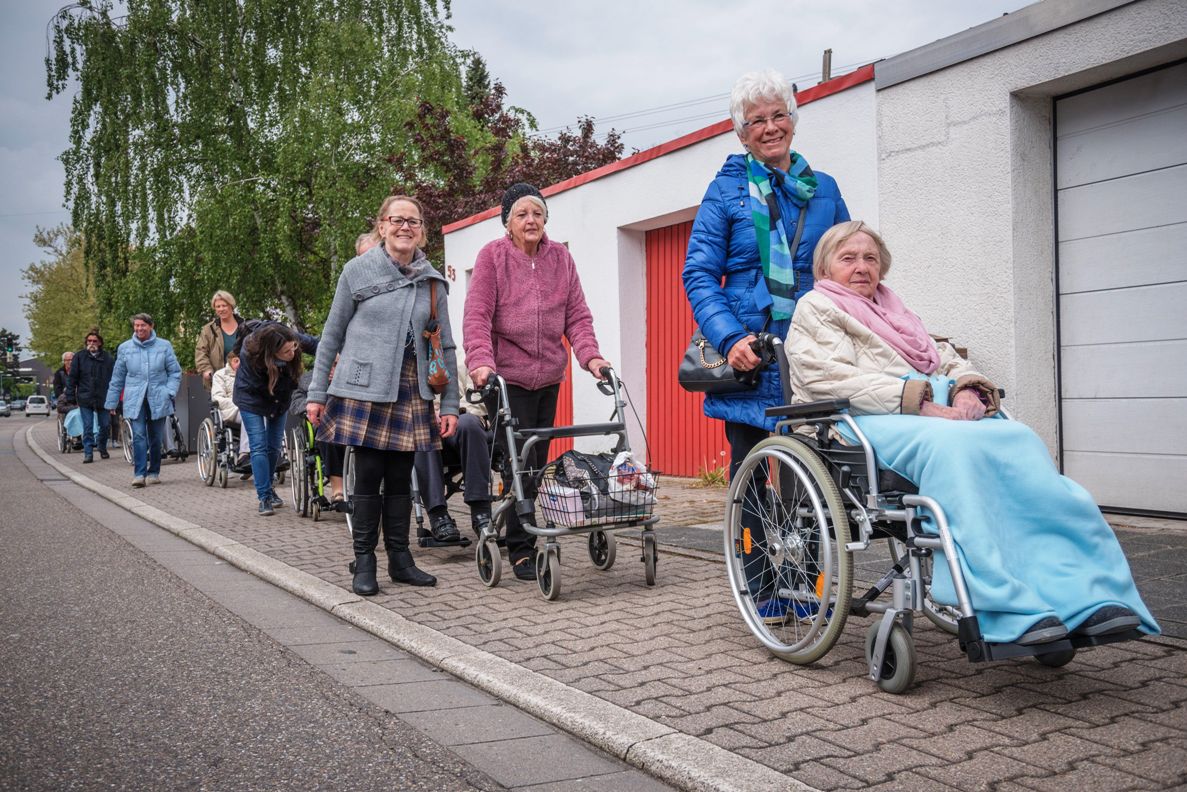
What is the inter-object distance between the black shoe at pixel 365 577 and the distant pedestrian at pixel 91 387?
1400cm

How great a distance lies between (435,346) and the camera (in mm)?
5691

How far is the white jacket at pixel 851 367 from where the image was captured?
3.61 meters

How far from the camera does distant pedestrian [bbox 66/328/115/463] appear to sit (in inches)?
703

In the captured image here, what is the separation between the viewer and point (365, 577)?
5.49m

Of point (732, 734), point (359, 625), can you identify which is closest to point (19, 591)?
point (359, 625)

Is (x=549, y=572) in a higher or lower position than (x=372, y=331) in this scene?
lower

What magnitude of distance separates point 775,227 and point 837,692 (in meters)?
1.88

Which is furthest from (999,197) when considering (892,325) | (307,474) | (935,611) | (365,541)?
(307,474)

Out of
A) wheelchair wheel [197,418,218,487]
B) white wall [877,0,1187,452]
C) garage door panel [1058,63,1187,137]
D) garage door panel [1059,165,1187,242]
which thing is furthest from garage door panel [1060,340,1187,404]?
wheelchair wheel [197,418,218,487]

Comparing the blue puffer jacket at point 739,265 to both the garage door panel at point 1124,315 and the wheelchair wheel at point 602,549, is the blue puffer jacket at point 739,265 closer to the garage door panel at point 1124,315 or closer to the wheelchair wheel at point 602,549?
the wheelchair wheel at point 602,549

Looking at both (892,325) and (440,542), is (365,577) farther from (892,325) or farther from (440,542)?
(892,325)

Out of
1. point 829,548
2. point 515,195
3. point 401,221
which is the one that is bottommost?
point 829,548

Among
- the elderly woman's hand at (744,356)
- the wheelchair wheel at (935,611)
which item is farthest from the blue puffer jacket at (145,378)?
the wheelchair wheel at (935,611)

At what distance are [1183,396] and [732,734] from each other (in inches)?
185
